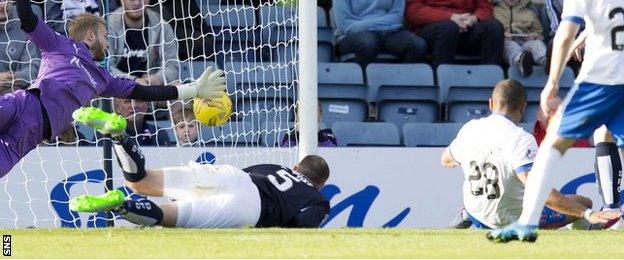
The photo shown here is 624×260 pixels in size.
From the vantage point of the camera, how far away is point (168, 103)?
1250 cm

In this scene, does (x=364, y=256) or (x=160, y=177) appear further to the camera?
(x=160, y=177)

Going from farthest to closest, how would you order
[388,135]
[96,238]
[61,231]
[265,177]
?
1. [388,135]
2. [265,177]
3. [61,231]
4. [96,238]

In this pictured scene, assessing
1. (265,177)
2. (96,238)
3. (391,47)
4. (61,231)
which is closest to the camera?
(96,238)

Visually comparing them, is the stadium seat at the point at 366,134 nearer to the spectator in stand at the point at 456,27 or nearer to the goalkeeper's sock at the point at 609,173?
the spectator in stand at the point at 456,27

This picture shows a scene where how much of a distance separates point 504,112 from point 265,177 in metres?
1.68

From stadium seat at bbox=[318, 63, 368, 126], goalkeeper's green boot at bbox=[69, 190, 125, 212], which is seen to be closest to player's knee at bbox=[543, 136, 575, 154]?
goalkeeper's green boot at bbox=[69, 190, 125, 212]

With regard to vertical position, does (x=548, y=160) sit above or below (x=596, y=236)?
above

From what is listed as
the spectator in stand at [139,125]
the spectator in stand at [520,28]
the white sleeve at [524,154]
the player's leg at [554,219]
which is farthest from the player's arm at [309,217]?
the spectator in stand at [520,28]

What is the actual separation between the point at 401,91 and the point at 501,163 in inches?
172

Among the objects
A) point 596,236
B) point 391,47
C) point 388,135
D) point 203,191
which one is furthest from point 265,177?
point 391,47

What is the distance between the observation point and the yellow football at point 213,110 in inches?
454

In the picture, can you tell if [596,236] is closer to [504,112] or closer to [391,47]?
[504,112]

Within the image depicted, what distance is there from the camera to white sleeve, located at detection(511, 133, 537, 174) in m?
10.2

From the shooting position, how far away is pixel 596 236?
9.29 m
